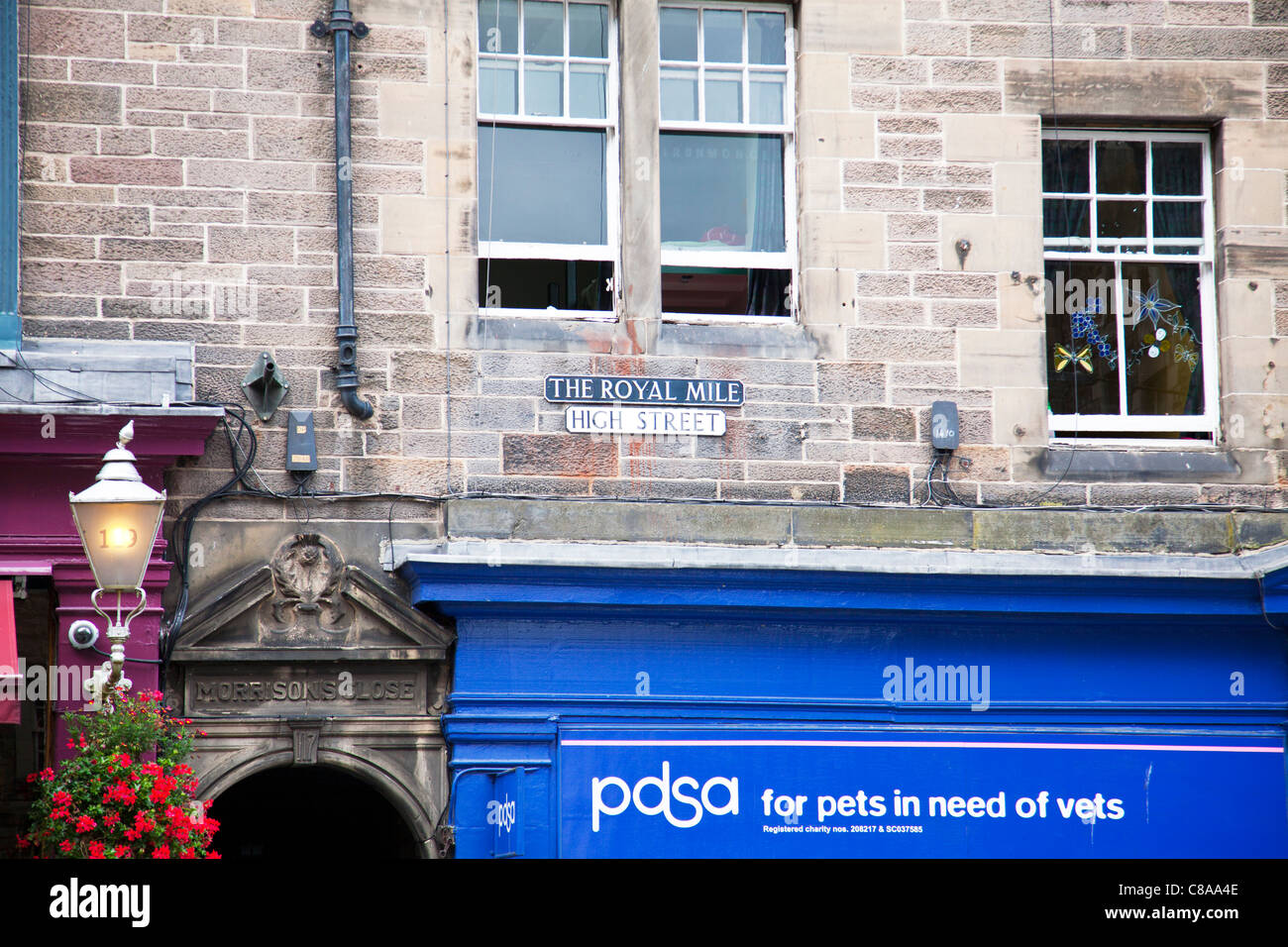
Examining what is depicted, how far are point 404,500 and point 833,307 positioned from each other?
259cm

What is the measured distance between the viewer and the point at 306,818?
11.0 m

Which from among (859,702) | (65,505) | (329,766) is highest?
(65,505)

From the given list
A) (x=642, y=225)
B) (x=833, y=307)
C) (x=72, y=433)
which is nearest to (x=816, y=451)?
(x=833, y=307)

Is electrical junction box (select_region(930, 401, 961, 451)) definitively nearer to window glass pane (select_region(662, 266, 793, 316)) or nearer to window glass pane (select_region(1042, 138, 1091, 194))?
window glass pane (select_region(662, 266, 793, 316))

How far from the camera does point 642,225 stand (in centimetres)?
948

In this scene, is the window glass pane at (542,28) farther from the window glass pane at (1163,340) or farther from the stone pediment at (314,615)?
the window glass pane at (1163,340)

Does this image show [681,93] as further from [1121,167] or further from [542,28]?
[1121,167]

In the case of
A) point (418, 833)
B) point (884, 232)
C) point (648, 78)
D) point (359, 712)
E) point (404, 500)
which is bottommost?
point (418, 833)

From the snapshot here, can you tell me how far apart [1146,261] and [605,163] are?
3.21 m

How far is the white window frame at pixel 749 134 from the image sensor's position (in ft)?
31.6

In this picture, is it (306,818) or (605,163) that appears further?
(306,818)

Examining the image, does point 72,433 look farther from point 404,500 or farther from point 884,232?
point 884,232

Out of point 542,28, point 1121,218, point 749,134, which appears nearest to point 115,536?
point 542,28

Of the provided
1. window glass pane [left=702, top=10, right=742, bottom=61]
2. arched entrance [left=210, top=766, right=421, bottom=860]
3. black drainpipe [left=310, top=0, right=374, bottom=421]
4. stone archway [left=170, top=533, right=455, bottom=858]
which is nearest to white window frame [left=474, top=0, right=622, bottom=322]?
window glass pane [left=702, top=10, right=742, bottom=61]
